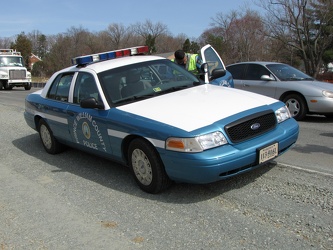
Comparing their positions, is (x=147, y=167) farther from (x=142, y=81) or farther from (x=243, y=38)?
(x=243, y=38)

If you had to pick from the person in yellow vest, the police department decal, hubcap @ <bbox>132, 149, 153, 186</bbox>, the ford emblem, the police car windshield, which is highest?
the person in yellow vest

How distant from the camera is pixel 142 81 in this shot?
5020 millimetres

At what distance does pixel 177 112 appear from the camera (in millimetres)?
4066

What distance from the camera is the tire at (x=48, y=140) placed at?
6.10 metres

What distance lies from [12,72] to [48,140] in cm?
2461

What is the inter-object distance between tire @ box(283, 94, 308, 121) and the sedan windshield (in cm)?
59

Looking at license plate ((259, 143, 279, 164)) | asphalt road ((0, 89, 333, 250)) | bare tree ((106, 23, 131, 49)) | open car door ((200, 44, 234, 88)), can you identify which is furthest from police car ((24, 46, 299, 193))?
bare tree ((106, 23, 131, 49))

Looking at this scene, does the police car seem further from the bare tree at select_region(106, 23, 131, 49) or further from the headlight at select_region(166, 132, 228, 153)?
the bare tree at select_region(106, 23, 131, 49)

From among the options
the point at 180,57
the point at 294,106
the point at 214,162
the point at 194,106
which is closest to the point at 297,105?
the point at 294,106

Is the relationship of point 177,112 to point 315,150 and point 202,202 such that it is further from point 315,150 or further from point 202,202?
point 315,150

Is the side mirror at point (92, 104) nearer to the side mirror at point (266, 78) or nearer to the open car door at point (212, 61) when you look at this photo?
the open car door at point (212, 61)

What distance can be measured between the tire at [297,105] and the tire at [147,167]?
17.1 ft

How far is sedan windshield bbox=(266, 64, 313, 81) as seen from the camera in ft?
29.1

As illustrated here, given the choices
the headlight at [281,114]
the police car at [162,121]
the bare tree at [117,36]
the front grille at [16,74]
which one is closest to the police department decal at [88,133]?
the police car at [162,121]
